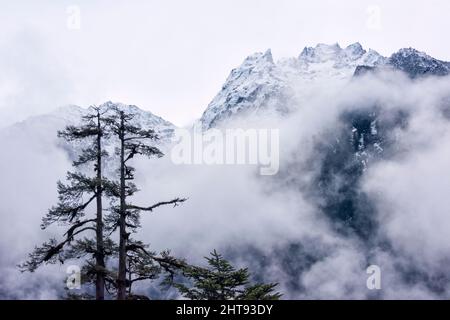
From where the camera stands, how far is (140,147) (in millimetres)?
23500

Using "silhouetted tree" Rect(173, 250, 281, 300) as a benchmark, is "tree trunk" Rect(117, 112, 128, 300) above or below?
above

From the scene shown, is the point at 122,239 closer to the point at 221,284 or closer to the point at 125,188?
the point at 125,188

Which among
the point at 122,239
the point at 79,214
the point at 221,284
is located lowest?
the point at 221,284

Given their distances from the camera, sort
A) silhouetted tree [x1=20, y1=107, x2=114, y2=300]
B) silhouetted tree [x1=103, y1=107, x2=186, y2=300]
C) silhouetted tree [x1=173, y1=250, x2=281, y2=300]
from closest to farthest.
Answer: silhouetted tree [x1=20, y1=107, x2=114, y2=300], silhouetted tree [x1=103, y1=107, x2=186, y2=300], silhouetted tree [x1=173, y1=250, x2=281, y2=300]

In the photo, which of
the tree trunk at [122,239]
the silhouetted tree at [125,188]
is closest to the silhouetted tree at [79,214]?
the silhouetted tree at [125,188]

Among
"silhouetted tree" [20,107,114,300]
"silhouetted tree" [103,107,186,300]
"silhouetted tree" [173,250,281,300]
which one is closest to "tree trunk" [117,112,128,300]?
"silhouetted tree" [103,107,186,300]

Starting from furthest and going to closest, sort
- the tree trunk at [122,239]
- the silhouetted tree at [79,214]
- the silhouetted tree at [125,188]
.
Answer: the silhouetted tree at [125,188]
the tree trunk at [122,239]
the silhouetted tree at [79,214]

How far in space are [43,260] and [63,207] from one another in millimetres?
2363

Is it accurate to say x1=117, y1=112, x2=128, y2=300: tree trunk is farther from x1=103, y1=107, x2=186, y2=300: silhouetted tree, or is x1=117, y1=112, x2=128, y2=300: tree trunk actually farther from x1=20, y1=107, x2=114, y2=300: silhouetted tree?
x1=20, y1=107, x2=114, y2=300: silhouetted tree

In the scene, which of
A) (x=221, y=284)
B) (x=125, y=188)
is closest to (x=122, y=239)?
(x=125, y=188)

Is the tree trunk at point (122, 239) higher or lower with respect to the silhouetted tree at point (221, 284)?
higher

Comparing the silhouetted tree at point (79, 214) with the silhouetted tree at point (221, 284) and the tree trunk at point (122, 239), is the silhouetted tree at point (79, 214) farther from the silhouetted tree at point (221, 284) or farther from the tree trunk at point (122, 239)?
the silhouetted tree at point (221, 284)

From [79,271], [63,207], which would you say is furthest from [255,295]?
[63,207]
